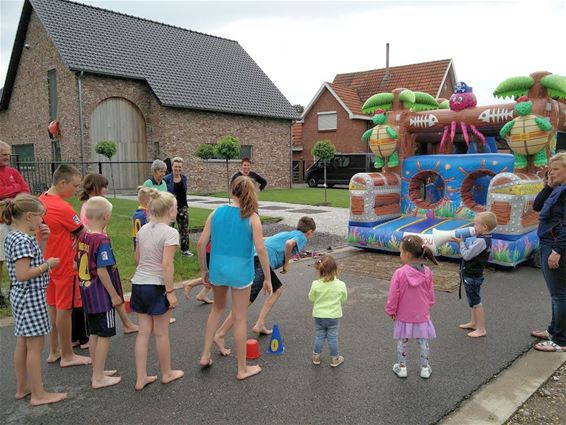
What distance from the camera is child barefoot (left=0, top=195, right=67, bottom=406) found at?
327 cm

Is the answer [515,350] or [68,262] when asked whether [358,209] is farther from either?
[68,262]

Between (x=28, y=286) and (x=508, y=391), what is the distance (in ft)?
12.2

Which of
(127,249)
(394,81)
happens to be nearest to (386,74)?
(394,81)

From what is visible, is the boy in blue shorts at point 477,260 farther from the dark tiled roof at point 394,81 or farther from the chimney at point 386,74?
the chimney at point 386,74

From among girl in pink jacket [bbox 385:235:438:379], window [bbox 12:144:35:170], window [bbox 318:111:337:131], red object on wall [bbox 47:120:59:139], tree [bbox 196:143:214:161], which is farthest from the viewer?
window [bbox 318:111:337:131]

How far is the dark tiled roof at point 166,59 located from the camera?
1961 centimetres

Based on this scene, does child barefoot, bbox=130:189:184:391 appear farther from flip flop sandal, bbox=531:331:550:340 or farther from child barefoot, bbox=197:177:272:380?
flip flop sandal, bbox=531:331:550:340

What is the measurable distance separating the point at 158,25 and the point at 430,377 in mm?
24802

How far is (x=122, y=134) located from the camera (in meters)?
20.4

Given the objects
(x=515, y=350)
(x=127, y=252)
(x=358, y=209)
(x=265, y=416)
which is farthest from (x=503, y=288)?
(x=127, y=252)

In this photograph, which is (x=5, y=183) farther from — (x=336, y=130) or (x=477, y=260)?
(x=336, y=130)

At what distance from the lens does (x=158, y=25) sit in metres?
24.6

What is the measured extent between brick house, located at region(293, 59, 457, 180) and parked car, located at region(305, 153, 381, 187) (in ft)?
13.0

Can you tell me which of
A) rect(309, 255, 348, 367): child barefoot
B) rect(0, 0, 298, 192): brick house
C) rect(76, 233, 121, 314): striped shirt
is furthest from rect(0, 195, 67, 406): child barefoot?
rect(0, 0, 298, 192): brick house
